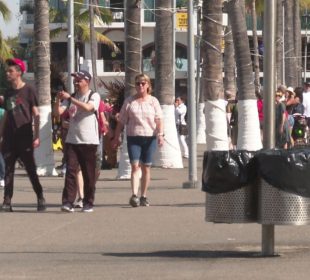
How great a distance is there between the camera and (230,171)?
1094 cm

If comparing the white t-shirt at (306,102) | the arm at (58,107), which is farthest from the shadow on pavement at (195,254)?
the white t-shirt at (306,102)

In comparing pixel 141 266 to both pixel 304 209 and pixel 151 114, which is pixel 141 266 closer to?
pixel 304 209

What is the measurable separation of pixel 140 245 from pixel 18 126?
4024 millimetres

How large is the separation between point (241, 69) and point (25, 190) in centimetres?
951

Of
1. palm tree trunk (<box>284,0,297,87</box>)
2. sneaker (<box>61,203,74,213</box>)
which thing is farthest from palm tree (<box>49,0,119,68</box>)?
sneaker (<box>61,203,74,213</box>)

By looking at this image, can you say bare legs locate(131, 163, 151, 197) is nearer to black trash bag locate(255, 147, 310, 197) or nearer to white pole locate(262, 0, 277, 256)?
white pole locate(262, 0, 277, 256)

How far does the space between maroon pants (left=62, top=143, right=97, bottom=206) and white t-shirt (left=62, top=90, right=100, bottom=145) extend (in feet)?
0.26

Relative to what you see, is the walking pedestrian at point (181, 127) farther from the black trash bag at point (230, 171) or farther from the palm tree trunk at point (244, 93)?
the black trash bag at point (230, 171)

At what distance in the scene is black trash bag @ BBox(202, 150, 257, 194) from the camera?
35.9ft

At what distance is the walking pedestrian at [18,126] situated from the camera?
51.6ft

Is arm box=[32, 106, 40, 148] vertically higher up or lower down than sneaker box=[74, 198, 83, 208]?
higher up

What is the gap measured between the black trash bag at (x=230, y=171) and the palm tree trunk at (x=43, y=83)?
487 inches

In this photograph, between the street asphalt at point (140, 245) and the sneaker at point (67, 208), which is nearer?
the street asphalt at point (140, 245)

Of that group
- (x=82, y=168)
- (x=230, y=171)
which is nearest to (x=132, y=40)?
(x=82, y=168)
